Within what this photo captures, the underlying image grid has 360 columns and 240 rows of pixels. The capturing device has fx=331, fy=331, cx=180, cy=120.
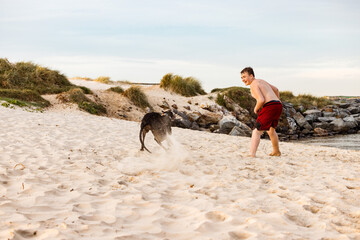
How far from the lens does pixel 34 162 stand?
5379 mm

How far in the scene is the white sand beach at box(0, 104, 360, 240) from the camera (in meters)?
2.99

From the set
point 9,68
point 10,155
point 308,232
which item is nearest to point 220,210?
point 308,232

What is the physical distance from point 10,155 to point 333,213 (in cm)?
512

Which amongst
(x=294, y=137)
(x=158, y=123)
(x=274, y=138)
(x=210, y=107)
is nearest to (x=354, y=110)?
(x=294, y=137)

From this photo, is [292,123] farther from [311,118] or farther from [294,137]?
[294,137]

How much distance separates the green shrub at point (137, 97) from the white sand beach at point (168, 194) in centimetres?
1225

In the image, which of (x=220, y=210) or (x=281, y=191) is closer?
(x=220, y=210)

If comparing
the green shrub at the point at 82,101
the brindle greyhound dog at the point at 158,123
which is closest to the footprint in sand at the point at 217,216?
the brindle greyhound dog at the point at 158,123

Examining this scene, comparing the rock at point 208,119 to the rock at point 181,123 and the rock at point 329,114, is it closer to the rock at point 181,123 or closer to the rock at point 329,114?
the rock at point 181,123

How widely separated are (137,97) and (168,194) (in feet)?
52.9

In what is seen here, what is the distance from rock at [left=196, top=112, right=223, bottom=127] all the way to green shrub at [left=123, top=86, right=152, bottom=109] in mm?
3127

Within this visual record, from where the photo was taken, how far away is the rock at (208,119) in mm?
18837

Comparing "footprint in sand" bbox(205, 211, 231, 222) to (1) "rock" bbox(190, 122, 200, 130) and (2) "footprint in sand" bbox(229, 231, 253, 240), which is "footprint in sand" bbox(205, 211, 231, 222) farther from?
(1) "rock" bbox(190, 122, 200, 130)

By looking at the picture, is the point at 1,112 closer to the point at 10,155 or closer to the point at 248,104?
the point at 10,155
